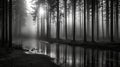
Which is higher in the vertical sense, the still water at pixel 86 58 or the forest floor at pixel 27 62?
the forest floor at pixel 27 62

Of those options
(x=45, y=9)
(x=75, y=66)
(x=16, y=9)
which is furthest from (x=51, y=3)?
(x=75, y=66)

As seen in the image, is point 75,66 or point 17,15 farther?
point 17,15

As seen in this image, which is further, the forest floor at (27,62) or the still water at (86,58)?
the still water at (86,58)

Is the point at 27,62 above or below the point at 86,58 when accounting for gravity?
above

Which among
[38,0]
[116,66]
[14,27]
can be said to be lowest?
[116,66]

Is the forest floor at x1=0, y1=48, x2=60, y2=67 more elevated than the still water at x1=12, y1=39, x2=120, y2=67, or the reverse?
the forest floor at x1=0, y1=48, x2=60, y2=67

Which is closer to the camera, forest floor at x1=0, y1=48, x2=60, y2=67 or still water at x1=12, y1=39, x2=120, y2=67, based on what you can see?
forest floor at x1=0, y1=48, x2=60, y2=67

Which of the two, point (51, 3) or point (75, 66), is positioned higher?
point (51, 3)

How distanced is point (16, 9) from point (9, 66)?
48574 mm

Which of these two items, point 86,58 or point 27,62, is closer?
point 27,62

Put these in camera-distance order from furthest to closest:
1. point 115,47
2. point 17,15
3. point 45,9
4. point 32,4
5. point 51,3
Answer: point 17,15 < point 32,4 < point 45,9 < point 51,3 < point 115,47

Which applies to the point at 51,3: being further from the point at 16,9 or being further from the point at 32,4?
the point at 16,9

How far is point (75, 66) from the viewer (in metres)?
9.84

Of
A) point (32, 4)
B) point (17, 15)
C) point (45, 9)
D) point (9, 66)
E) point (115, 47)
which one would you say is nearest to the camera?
point (9, 66)
